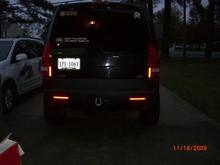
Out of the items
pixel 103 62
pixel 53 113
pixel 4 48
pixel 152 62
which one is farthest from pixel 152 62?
pixel 4 48

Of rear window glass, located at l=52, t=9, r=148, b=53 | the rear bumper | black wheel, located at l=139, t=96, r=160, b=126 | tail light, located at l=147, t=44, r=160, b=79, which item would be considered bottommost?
black wheel, located at l=139, t=96, r=160, b=126

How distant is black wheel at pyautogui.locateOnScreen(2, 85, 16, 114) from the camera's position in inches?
377

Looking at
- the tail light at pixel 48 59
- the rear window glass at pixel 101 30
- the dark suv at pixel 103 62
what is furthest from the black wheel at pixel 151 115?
the tail light at pixel 48 59

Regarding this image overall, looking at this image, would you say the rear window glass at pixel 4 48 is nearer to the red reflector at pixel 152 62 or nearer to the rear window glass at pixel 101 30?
the rear window glass at pixel 101 30

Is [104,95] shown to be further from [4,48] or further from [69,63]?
[4,48]

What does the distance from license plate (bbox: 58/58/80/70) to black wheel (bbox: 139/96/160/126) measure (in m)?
1.45

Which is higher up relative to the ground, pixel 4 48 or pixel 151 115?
pixel 4 48

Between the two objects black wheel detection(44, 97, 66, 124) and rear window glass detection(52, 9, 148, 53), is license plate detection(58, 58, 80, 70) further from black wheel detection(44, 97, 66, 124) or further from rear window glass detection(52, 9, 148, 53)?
black wheel detection(44, 97, 66, 124)

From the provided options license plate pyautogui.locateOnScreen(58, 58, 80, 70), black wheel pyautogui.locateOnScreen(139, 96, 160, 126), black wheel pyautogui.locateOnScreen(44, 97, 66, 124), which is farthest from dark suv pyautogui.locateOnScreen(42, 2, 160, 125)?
black wheel pyautogui.locateOnScreen(139, 96, 160, 126)

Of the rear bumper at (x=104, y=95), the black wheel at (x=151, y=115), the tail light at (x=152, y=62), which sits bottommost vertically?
the black wheel at (x=151, y=115)

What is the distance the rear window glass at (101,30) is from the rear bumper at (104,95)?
1.91 ft

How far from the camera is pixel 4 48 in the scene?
10.7m

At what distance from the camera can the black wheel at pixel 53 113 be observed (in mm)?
7617

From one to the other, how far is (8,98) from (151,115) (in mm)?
3290
